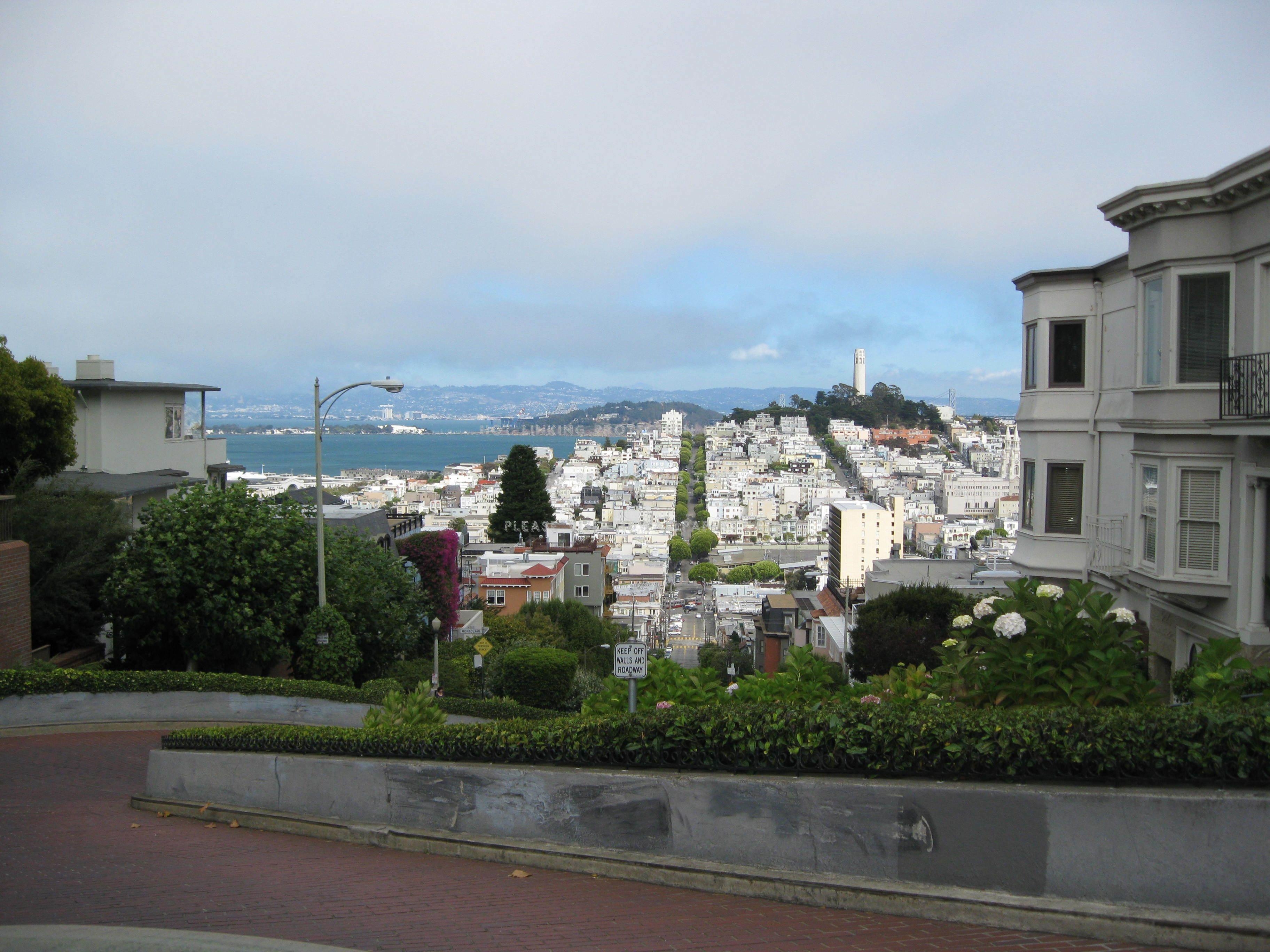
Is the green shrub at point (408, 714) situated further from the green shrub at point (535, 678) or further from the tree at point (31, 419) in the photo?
the green shrub at point (535, 678)

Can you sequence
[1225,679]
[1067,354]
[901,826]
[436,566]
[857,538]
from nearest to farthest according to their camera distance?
1. [901,826]
2. [1225,679]
3. [1067,354]
4. [436,566]
5. [857,538]

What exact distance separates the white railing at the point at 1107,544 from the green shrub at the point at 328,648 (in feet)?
36.8

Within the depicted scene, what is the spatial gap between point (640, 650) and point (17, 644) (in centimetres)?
1158

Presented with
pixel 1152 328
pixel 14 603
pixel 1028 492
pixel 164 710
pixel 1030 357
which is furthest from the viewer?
pixel 14 603

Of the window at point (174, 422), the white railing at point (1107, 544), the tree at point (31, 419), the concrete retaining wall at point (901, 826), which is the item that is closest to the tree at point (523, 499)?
the window at point (174, 422)

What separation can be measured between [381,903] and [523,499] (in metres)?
60.5

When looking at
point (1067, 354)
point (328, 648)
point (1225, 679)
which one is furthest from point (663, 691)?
point (328, 648)

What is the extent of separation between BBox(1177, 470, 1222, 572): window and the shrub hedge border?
7612 mm

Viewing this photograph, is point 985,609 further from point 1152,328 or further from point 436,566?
point 436,566

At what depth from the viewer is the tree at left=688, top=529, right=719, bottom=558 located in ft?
584

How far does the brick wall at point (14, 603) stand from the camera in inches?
536

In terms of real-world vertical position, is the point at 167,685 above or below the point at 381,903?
below

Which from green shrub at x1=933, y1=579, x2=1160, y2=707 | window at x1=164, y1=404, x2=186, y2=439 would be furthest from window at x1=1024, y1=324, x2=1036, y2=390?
window at x1=164, y1=404, x2=186, y2=439

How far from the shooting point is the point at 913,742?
484cm
